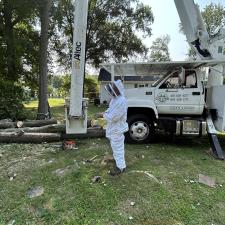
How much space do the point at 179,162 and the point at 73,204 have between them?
320 centimetres

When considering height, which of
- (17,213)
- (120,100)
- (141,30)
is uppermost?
(141,30)

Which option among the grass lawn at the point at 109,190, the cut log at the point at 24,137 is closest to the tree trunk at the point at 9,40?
the cut log at the point at 24,137

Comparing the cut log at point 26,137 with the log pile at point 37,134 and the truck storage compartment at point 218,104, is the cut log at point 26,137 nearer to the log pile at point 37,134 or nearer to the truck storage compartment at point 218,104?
the log pile at point 37,134

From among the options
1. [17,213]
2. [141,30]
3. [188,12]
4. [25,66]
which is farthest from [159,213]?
[141,30]

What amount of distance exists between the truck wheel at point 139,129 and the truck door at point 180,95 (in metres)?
0.57

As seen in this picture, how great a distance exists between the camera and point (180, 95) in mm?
8641

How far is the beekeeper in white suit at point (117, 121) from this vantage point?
6.04 m

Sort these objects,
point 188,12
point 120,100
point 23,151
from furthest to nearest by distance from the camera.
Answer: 1. point 188,12
2. point 23,151
3. point 120,100

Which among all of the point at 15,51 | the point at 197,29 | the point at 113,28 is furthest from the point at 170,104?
the point at 113,28

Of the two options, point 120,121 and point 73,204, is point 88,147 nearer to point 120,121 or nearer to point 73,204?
point 120,121

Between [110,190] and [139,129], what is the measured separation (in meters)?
3.53

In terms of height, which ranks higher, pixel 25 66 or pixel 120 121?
pixel 25 66

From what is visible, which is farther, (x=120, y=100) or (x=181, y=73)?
(x=181, y=73)

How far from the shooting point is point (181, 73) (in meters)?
8.60
